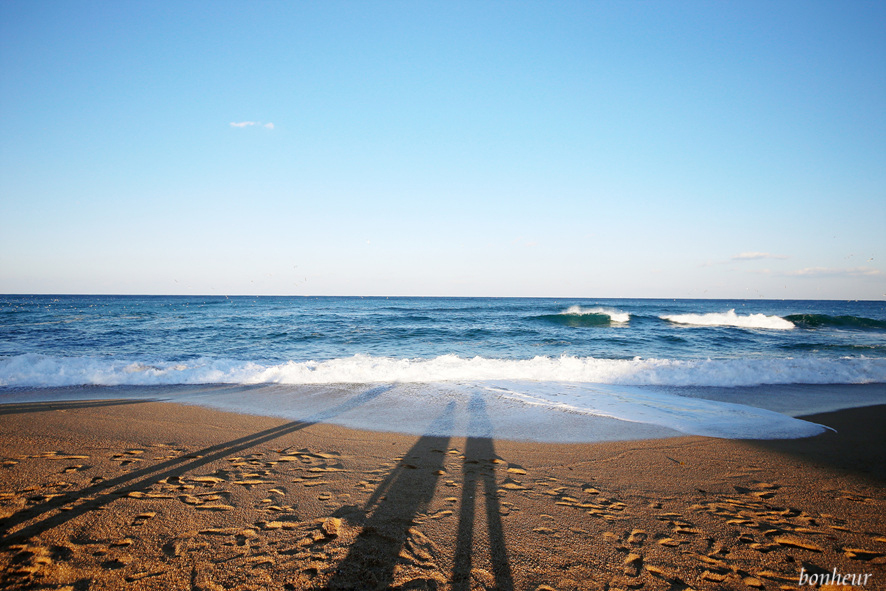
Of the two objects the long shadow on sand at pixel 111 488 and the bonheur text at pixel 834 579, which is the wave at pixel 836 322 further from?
the long shadow on sand at pixel 111 488

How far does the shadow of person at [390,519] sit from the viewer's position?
257 cm

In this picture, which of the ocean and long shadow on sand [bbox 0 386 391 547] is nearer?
long shadow on sand [bbox 0 386 391 547]

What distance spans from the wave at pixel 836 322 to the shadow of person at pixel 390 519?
35.5 m

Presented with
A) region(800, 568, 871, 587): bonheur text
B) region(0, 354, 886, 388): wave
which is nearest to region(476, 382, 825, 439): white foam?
region(0, 354, 886, 388): wave

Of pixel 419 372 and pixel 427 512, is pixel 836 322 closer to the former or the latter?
pixel 419 372

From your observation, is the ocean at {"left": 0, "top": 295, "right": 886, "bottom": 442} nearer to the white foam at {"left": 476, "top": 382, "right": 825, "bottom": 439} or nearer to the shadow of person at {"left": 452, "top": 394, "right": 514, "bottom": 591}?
the white foam at {"left": 476, "top": 382, "right": 825, "bottom": 439}

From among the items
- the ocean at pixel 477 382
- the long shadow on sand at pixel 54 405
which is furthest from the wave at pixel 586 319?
the long shadow on sand at pixel 54 405

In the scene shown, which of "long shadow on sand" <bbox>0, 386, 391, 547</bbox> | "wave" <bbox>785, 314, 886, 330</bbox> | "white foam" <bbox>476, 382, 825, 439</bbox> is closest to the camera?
"long shadow on sand" <bbox>0, 386, 391, 547</bbox>

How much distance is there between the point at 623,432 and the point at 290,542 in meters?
5.03

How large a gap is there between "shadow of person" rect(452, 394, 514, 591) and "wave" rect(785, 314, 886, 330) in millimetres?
34664

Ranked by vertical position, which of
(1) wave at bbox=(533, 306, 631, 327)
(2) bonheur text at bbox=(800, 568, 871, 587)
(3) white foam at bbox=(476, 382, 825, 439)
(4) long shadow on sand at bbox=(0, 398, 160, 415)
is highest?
(1) wave at bbox=(533, 306, 631, 327)

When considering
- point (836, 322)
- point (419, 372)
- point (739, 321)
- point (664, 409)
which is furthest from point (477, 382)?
point (836, 322)

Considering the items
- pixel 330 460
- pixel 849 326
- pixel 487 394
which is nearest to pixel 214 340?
pixel 487 394

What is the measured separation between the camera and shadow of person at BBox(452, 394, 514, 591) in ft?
8.64
